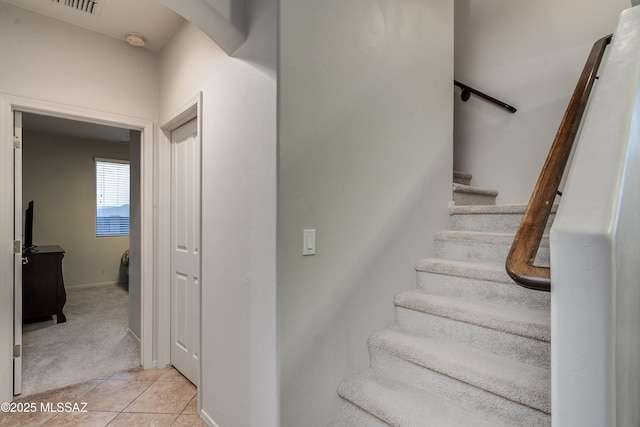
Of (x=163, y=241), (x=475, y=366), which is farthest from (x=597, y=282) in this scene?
(x=163, y=241)

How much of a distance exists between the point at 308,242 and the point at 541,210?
2.98 ft

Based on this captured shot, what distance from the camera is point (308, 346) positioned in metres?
1.49

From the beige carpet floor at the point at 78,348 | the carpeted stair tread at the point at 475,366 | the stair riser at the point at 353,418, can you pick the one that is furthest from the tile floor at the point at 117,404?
the carpeted stair tread at the point at 475,366

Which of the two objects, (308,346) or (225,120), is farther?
(225,120)

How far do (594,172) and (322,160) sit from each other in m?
1.04

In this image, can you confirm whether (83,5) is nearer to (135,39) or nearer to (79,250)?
(135,39)

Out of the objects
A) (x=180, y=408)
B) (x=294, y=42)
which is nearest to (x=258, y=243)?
(x=294, y=42)

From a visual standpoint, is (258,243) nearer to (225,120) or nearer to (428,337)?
(225,120)

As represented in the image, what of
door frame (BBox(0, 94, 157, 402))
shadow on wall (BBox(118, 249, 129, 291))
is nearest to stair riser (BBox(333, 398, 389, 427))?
door frame (BBox(0, 94, 157, 402))

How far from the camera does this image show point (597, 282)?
0.60 meters

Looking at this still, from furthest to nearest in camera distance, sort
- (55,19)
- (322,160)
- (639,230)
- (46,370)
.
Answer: (46,370), (55,19), (322,160), (639,230)

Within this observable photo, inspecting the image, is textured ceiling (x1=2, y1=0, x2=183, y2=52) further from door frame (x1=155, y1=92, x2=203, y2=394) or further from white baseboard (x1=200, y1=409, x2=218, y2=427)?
white baseboard (x1=200, y1=409, x2=218, y2=427)

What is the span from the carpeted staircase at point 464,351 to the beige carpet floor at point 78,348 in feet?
7.38

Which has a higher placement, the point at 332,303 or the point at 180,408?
the point at 332,303
